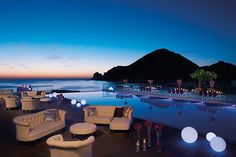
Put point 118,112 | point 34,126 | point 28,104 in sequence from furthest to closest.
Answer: point 28,104, point 118,112, point 34,126

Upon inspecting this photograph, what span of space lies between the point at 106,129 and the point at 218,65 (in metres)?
41.3

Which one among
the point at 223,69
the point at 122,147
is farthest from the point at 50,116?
the point at 223,69

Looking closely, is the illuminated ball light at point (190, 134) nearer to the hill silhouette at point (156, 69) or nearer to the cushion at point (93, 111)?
the cushion at point (93, 111)

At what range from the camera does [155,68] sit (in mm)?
62719

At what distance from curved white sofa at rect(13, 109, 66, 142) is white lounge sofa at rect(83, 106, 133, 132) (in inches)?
38.9

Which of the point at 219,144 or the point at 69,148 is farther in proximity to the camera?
the point at 219,144

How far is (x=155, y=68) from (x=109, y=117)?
5681cm

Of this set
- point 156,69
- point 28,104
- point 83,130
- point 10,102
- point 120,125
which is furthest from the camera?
point 156,69

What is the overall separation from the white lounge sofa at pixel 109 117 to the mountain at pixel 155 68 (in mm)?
49421

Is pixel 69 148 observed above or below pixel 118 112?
below

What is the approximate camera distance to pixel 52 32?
18125 millimetres

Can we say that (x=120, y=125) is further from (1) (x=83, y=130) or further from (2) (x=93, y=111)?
(2) (x=93, y=111)

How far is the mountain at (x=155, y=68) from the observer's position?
58156 mm

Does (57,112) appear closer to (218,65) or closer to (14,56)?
(14,56)
